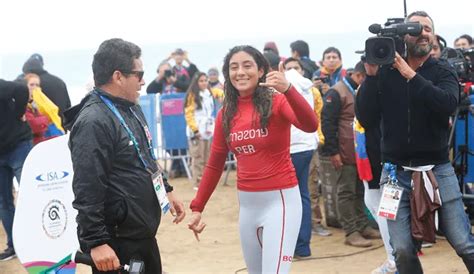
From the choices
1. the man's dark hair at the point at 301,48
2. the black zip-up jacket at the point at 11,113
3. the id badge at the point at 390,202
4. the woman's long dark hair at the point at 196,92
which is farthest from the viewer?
the woman's long dark hair at the point at 196,92

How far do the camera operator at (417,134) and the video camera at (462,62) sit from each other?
1645 mm

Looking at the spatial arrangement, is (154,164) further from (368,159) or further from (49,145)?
(368,159)

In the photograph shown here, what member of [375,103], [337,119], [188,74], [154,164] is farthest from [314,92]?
[188,74]

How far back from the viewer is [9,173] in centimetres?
784

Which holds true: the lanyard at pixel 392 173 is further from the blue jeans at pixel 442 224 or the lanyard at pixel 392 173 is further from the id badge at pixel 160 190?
the id badge at pixel 160 190

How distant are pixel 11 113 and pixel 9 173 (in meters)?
0.62

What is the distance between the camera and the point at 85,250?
380 cm

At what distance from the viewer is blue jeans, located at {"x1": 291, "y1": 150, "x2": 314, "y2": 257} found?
23.7ft

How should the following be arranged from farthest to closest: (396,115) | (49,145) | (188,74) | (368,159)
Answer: (188,74) → (368,159) → (49,145) → (396,115)

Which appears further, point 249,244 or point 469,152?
point 469,152

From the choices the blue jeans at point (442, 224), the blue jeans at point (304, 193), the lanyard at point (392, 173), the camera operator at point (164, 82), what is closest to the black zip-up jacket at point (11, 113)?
the blue jeans at point (304, 193)

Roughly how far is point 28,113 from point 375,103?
4666 millimetres

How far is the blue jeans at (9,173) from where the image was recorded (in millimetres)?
7656

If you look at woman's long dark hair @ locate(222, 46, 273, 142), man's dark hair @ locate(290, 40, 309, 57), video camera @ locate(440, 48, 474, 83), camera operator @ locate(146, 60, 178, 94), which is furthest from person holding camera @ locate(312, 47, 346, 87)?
camera operator @ locate(146, 60, 178, 94)
